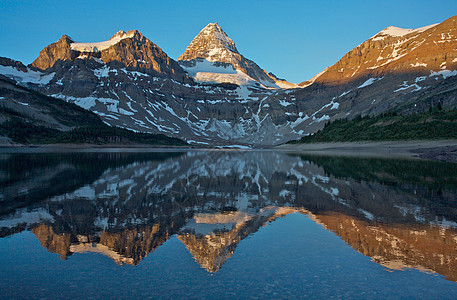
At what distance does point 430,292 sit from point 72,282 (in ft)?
25.2

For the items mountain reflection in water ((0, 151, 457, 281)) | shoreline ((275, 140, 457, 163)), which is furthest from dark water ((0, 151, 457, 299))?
shoreline ((275, 140, 457, 163))

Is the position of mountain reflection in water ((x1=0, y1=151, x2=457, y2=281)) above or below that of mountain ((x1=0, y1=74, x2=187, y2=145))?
below

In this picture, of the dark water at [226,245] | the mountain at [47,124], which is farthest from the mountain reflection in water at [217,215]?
the mountain at [47,124]

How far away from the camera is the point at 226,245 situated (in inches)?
416

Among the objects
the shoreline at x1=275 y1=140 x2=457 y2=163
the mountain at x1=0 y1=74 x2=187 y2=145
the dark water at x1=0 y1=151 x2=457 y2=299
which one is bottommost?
the dark water at x1=0 y1=151 x2=457 y2=299

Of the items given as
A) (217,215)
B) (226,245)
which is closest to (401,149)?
(217,215)

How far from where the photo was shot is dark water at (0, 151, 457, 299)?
7543mm

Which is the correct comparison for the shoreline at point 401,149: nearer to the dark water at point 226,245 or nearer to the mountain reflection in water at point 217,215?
the mountain reflection in water at point 217,215

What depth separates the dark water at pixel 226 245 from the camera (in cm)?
754

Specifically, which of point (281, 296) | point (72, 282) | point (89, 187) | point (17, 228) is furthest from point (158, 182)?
point (281, 296)

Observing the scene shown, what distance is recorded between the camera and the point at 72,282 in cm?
766

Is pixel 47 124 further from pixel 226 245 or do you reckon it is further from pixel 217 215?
pixel 226 245

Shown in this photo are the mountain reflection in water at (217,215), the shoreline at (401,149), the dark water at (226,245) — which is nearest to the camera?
the dark water at (226,245)

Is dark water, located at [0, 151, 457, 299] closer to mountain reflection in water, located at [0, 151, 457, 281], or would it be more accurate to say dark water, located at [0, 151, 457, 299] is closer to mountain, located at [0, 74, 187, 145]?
mountain reflection in water, located at [0, 151, 457, 281]
